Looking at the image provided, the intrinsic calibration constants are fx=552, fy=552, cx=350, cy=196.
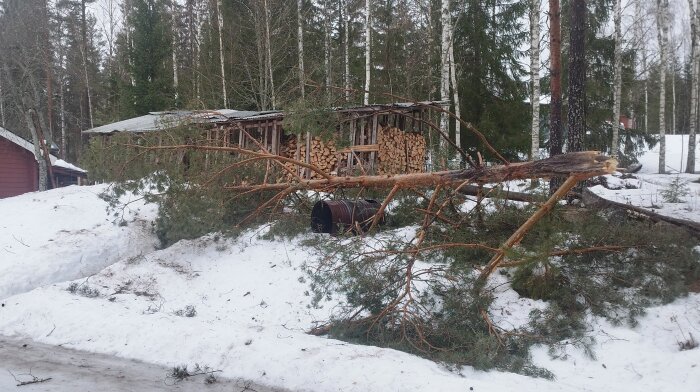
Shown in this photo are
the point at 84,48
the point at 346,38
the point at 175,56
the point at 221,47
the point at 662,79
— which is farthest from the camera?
the point at 84,48

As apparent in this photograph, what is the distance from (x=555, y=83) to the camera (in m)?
10.8

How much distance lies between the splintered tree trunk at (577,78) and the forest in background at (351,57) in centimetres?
513

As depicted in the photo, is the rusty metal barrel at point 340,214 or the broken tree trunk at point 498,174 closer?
the broken tree trunk at point 498,174

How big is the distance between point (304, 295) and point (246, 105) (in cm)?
1841

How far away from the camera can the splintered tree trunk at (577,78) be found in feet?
33.0

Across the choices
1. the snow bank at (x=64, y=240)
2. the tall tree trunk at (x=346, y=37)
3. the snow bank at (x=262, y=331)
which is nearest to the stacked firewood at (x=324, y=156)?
the snow bank at (x=64, y=240)

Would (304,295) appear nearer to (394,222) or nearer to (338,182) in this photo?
(338,182)

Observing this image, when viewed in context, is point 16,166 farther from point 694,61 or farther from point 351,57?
point 694,61

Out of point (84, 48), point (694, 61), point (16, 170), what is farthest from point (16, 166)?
point (694, 61)

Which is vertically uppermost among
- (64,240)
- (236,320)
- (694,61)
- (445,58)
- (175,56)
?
(175,56)

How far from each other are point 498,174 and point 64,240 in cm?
844

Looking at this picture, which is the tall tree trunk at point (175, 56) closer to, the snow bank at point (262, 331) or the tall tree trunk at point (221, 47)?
the tall tree trunk at point (221, 47)

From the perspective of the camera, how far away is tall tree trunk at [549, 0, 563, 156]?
10664mm

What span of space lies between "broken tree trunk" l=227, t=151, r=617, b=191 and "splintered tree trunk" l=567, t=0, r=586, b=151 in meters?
4.12
